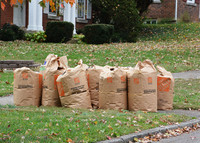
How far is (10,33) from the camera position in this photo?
62.7ft

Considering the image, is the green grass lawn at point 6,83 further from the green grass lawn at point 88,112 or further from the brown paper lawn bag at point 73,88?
the brown paper lawn bag at point 73,88

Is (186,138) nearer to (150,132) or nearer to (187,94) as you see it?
(150,132)

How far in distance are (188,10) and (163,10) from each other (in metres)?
2.63

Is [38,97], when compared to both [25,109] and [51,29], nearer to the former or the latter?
[25,109]

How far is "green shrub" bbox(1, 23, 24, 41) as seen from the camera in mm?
19156

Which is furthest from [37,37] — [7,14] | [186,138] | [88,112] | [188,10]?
[188,10]

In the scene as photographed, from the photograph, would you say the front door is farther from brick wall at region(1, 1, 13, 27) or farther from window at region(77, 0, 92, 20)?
window at region(77, 0, 92, 20)

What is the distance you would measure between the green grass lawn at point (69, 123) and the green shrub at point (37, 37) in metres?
13.6

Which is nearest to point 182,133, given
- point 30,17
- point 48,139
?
point 48,139

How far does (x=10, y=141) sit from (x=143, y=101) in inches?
125

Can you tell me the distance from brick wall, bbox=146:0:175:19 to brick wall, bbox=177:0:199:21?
0.71 metres

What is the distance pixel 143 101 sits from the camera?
7008 mm

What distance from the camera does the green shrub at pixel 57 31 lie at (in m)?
19.9

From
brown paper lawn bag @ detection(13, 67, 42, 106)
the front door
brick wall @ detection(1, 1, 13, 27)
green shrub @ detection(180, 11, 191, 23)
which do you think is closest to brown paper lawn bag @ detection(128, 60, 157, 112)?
brown paper lawn bag @ detection(13, 67, 42, 106)
